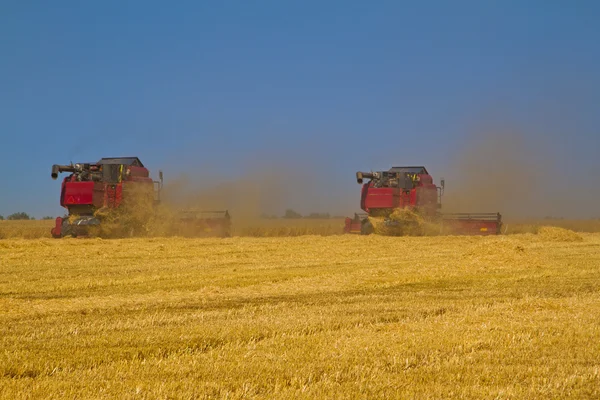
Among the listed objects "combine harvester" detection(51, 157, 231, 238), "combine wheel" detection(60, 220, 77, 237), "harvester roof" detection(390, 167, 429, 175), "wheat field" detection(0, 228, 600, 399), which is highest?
"harvester roof" detection(390, 167, 429, 175)

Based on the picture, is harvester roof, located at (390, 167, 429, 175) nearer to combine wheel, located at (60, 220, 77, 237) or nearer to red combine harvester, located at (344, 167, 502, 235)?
red combine harvester, located at (344, 167, 502, 235)

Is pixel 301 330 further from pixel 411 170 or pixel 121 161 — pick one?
pixel 411 170

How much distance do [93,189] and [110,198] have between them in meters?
0.81

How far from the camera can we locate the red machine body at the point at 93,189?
26656 millimetres

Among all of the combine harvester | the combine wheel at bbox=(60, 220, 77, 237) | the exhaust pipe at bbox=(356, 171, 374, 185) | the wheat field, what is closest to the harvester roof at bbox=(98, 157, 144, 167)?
the combine harvester

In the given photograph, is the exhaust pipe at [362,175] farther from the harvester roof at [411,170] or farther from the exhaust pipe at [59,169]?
the exhaust pipe at [59,169]

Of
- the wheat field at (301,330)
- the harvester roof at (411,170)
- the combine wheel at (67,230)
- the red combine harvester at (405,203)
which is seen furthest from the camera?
the harvester roof at (411,170)

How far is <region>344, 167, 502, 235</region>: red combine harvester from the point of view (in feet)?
101

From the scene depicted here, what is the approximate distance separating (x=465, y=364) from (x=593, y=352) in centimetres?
140

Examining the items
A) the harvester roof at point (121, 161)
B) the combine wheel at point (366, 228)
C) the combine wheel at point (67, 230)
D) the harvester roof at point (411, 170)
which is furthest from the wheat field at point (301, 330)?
the harvester roof at point (411, 170)

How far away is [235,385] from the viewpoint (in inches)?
206

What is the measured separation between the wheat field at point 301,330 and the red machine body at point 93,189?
10.7 m

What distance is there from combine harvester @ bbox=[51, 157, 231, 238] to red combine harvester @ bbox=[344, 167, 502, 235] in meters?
7.01

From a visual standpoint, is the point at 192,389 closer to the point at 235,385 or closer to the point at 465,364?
the point at 235,385
